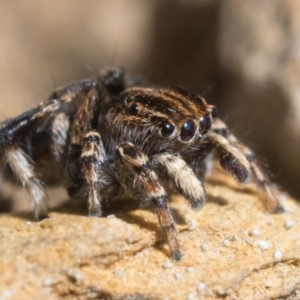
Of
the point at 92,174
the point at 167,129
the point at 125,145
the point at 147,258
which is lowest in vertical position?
the point at 147,258

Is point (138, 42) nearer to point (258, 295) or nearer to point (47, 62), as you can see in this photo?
point (47, 62)

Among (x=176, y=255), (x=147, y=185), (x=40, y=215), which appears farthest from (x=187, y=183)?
(x=40, y=215)

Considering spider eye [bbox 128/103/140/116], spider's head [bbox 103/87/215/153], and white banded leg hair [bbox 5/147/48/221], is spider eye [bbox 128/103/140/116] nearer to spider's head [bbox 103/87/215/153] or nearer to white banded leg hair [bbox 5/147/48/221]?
spider's head [bbox 103/87/215/153]

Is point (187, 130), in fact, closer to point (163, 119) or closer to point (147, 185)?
point (163, 119)

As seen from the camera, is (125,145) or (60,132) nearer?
(125,145)

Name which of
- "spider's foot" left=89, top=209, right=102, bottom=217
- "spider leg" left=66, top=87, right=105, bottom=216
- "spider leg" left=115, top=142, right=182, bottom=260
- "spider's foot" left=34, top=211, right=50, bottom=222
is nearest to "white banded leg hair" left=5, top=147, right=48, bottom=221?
"spider's foot" left=34, top=211, right=50, bottom=222

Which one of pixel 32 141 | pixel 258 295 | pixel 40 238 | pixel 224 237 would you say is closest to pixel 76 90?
pixel 32 141
